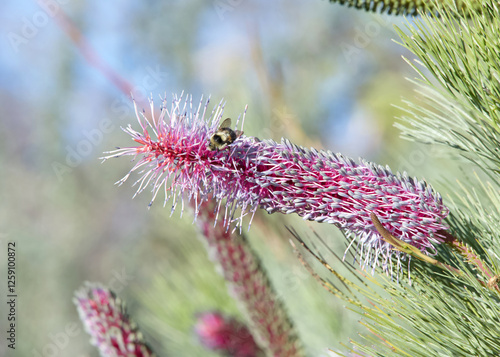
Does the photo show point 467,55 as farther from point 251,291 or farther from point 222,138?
point 251,291

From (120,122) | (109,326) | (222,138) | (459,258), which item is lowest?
(459,258)

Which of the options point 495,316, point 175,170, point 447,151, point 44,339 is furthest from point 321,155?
point 44,339

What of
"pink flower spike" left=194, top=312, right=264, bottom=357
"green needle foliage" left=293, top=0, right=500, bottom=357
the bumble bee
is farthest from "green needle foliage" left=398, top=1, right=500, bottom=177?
"pink flower spike" left=194, top=312, right=264, bottom=357

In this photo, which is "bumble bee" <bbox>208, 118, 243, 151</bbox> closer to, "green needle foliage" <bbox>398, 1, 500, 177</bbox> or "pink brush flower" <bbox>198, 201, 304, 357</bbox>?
"green needle foliage" <bbox>398, 1, 500, 177</bbox>

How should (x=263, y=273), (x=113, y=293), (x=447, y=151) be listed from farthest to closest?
(x=263, y=273) → (x=113, y=293) → (x=447, y=151)

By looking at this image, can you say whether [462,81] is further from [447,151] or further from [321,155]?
[447,151]

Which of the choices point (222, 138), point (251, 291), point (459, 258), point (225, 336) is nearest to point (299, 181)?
point (222, 138)
